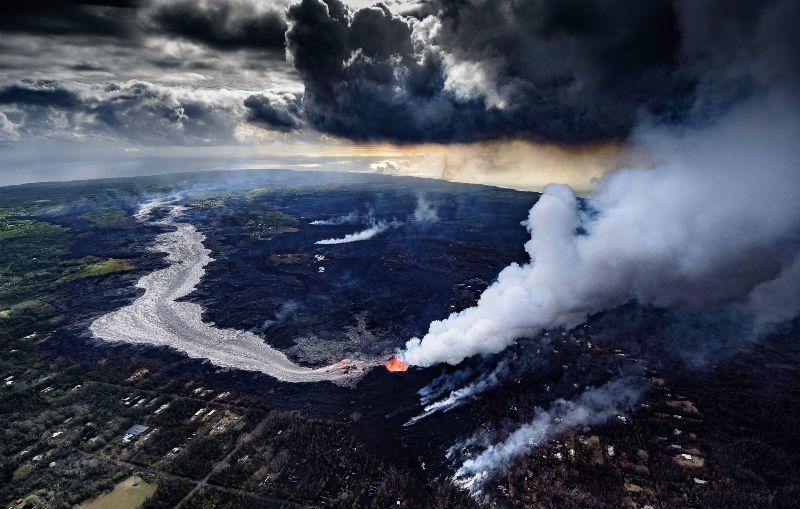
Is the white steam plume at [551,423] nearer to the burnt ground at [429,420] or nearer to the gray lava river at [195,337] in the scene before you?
the burnt ground at [429,420]

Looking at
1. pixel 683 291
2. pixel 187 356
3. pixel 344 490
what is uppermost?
pixel 683 291

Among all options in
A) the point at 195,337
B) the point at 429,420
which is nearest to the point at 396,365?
the point at 429,420

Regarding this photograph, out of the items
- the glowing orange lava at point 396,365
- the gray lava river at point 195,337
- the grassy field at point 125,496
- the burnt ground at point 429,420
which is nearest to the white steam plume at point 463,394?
the burnt ground at point 429,420

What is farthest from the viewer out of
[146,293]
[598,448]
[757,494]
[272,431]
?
[146,293]

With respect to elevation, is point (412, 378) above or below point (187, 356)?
above

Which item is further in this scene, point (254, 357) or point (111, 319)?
point (111, 319)

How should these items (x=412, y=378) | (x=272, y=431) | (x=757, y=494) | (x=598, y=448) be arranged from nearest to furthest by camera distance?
(x=757, y=494), (x=598, y=448), (x=272, y=431), (x=412, y=378)

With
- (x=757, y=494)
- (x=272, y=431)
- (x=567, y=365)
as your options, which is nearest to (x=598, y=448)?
(x=757, y=494)

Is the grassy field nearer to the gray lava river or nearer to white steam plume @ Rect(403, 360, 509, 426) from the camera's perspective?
the gray lava river

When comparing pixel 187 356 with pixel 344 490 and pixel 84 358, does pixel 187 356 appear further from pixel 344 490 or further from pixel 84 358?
pixel 344 490

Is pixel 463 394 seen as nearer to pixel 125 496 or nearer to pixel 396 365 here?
pixel 396 365
